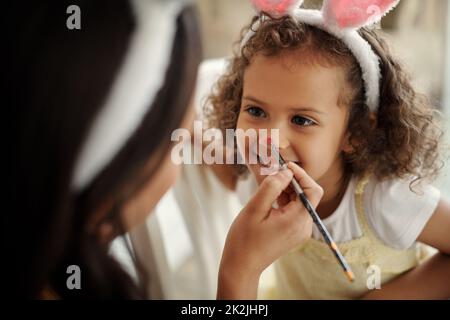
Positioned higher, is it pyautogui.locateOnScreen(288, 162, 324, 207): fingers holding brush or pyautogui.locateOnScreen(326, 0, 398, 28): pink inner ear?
pyautogui.locateOnScreen(326, 0, 398, 28): pink inner ear

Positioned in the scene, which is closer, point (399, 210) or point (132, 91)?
point (132, 91)

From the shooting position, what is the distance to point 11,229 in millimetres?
486

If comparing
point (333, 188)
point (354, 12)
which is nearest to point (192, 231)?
point (333, 188)

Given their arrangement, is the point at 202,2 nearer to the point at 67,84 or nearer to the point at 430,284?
the point at 430,284

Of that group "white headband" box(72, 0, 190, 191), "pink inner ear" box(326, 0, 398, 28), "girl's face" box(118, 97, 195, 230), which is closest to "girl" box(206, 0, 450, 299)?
"pink inner ear" box(326, 0, 398, 28)

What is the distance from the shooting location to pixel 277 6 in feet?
2.29

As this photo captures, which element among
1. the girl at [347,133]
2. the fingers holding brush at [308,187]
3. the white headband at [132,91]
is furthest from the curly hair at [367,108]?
the white headband at [132,91]

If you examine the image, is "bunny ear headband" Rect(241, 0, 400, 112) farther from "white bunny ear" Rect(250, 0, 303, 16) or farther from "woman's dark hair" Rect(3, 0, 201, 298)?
"woman's dark hair" Rect(3, 0, 201, 298)

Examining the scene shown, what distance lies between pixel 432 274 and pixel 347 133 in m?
0.29

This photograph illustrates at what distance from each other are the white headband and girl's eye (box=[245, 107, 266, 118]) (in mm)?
271

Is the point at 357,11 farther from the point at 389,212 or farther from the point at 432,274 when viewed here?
the point at 432,274

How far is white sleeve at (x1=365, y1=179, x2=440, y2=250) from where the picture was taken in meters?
0.79
